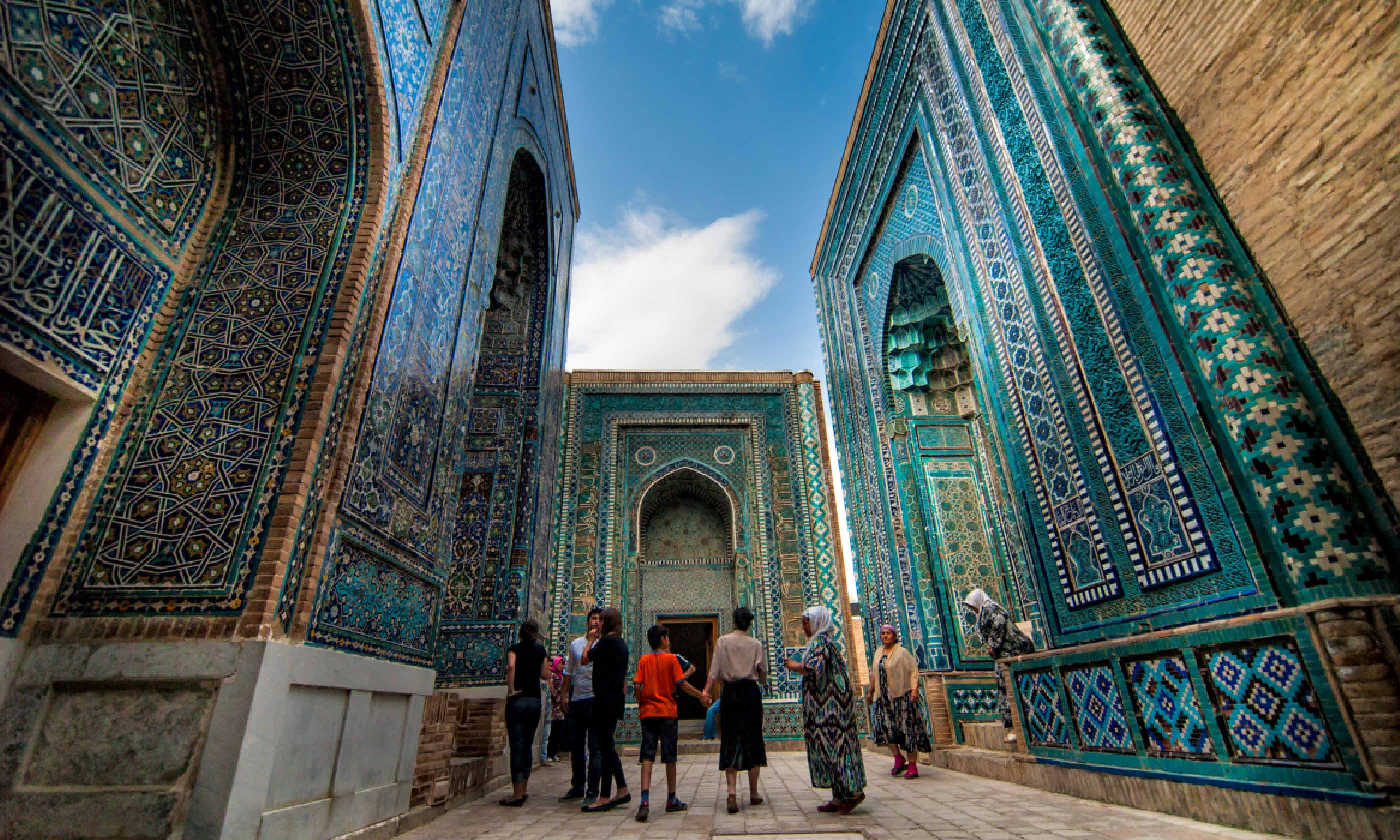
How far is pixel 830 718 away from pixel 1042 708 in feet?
5.44

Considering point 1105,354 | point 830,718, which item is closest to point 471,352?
point 830,718

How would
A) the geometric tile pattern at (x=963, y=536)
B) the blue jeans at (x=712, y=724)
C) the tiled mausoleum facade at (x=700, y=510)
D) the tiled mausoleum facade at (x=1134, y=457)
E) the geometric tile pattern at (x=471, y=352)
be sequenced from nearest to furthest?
the tiled mausoleum facade at (x=1134, y=457)
the geometric tile pattern at (x=471, y=352)
the geometric tile pattern at (x=963, y=536)
the blue jeans at (x=712, y=724)
the tiled mausoleum facade at (x=700, y=510)

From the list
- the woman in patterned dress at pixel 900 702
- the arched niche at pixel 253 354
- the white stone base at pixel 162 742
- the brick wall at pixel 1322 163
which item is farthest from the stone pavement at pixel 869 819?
the brick wall at pixel 1322 163

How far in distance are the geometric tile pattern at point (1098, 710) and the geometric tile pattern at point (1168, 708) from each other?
0.13 meters

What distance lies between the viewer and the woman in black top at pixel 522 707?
355 centimetres

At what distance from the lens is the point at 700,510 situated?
11.4 meters

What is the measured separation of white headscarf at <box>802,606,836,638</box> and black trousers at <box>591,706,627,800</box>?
1.14 metres

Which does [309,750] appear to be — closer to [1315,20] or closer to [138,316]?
[138,316]

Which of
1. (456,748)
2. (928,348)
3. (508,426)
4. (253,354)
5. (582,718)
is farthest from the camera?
(928,348)

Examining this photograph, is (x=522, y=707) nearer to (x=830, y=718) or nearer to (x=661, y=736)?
(x=661, y=736)

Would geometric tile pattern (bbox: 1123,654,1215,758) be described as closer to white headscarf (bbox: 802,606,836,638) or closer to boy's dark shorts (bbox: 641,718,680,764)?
white headscarf (bbox: 802,606,836,638)

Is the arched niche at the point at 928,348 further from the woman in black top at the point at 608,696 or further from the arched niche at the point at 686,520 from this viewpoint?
the woman in black top at the point at 608,696

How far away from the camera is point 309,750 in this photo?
2207mm

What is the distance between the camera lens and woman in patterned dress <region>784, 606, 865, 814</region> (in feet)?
9.80
